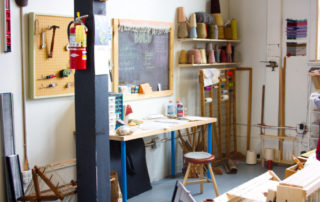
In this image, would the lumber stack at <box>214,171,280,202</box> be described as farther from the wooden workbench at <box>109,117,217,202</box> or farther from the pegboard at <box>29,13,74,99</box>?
the pegboard at <box>29,13,74,99</box>

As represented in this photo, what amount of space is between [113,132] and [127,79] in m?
0.90

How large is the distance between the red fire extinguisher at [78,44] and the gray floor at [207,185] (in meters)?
2.02

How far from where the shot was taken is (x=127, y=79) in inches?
209

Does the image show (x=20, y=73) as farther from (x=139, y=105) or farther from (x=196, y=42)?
(x=196, y=42)

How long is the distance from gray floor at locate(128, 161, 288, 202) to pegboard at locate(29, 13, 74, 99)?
159 cm

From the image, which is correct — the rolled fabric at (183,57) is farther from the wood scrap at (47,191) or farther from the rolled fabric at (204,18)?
the wood scrap at (47,191)

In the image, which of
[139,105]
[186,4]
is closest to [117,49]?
[139,105]

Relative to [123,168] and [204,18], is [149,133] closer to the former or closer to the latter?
[123,168]

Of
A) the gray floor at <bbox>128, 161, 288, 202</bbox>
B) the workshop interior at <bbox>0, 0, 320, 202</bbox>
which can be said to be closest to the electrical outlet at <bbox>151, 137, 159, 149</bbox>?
the workshop interior at <bbox>0, 0, 320, 202</bbox>

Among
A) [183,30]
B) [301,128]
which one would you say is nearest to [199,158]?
[183,30]

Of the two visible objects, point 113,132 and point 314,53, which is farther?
point 314,53

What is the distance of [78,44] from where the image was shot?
3615mm

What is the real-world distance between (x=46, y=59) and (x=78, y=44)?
2.67 ft

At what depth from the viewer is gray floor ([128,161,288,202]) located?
514 centimetres
